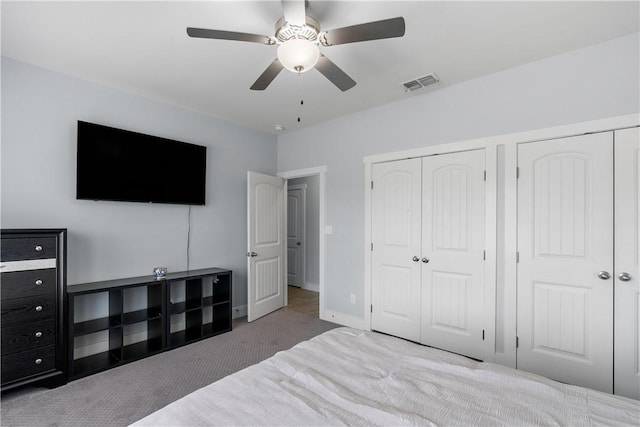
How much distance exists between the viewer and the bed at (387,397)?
1.13 m

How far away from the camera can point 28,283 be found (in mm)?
2266

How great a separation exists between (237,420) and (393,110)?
3.24 meters

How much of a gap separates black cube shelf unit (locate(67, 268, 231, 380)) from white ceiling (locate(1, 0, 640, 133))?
1943 mm

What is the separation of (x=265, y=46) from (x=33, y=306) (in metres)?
2.61

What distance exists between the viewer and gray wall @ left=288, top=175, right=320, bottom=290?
5887mm

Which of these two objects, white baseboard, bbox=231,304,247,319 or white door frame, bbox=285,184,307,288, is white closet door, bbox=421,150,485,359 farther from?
white door frame, bbox=285,184,307,288

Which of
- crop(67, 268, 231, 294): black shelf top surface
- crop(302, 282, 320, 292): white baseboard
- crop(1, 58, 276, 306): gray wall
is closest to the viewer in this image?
crop(1, 58, 276, 306): gray wall

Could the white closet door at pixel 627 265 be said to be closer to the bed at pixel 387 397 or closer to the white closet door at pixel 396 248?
the bed at pixel 387 397

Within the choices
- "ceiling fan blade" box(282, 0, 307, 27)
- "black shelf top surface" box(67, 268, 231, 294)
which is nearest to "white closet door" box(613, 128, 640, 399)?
"ceiling fan blade" box(282, 0, 307, 27)

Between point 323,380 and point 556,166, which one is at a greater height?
point 556,166

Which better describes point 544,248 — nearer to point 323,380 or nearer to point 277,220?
point 323,380

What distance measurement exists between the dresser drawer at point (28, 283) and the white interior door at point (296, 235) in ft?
13.4

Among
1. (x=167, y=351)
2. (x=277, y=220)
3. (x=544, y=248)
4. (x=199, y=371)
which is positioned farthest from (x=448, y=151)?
(x=167, y=351)

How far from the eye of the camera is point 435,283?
3.16m
